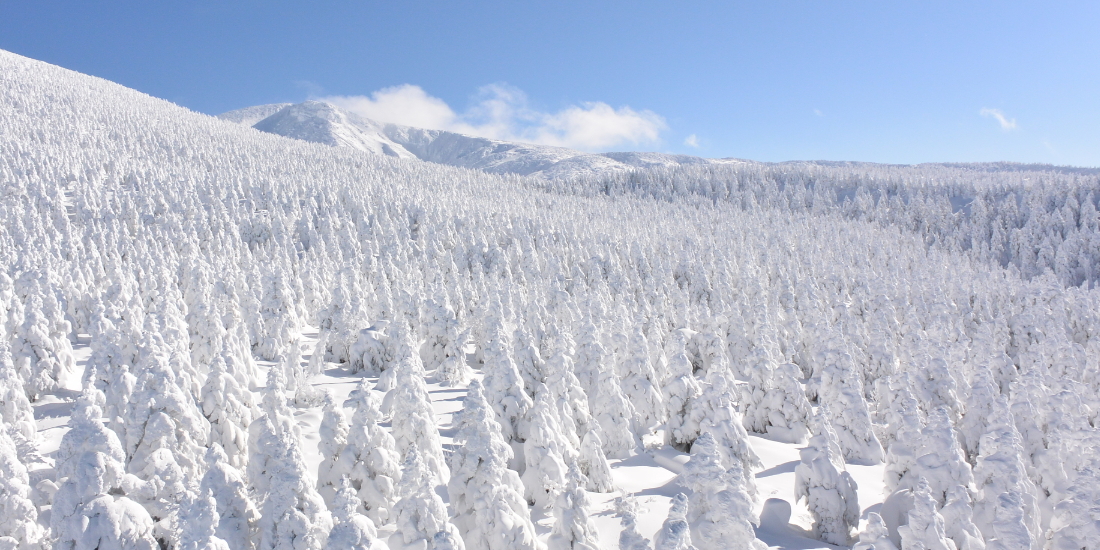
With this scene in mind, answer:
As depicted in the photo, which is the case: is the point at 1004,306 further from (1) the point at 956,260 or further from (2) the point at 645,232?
(2) the point at 645,232

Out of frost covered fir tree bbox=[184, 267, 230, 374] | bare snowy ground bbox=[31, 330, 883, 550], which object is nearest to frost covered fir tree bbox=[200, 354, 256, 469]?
bare snowy ground bbox=[31, 330, 883, 550]

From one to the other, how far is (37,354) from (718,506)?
89.3 feet

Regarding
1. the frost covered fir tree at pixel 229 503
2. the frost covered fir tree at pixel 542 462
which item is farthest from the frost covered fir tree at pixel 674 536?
the frost covered fir tree at pixel 229 503

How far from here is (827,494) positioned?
53.0 feet

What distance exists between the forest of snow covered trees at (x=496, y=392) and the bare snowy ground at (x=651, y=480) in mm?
161

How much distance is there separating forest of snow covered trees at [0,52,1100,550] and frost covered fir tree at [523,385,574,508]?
0.26 ft

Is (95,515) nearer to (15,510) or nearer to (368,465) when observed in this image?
(15,510)

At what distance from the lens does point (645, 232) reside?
10344 centimetres

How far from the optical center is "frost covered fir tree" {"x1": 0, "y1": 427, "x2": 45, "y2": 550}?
36.0ft

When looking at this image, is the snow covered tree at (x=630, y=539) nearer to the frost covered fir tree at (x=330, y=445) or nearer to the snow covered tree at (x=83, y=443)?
the frost covered fir tree at (x=330, y=445)

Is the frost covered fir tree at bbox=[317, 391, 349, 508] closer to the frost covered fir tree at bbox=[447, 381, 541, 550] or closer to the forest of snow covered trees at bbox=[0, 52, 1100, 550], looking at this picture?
the forest of snow covered trees at bbox=[0, 52, 1100, 550]

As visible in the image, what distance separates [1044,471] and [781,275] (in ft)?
182

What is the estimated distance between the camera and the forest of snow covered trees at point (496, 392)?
1161cm

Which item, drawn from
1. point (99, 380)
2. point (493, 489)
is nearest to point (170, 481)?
point (493, 489)
